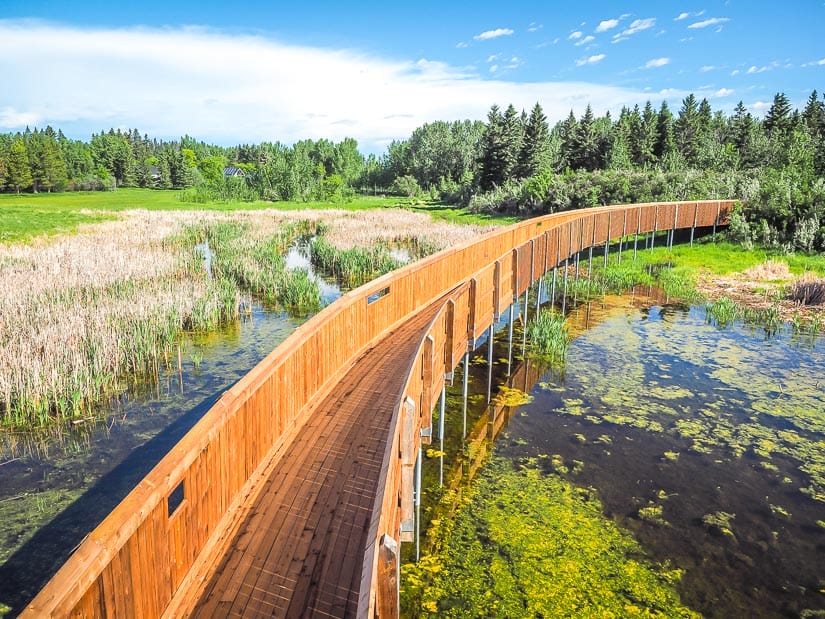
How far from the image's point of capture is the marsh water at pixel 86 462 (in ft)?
20.3

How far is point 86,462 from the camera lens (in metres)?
Answer: 8.15

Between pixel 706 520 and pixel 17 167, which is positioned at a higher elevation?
pixel 17 167

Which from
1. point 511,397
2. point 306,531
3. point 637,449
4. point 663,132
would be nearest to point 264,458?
point 306,531

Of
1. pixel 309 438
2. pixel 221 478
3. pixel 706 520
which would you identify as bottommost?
pixel 706 520

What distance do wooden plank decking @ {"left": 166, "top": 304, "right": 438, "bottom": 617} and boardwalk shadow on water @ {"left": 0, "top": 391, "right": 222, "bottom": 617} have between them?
280 cm

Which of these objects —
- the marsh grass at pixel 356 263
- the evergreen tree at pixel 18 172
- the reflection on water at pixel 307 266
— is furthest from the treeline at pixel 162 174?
the marsh grass at pixel 356 263

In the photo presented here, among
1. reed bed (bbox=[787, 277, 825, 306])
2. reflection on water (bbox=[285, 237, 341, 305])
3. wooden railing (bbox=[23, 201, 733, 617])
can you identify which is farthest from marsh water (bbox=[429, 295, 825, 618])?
reflection on water (bbox=[285, 237, 341, 305])

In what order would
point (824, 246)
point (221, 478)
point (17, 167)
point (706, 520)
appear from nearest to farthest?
point (221, 478)
point (706, 520)
point (824, 246)
point (17, 167)

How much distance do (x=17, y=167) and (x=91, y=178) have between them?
677 inches

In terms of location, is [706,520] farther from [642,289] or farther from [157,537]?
[642,289]

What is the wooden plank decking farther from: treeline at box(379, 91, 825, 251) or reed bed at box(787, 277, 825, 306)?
treeline at box(379, 91, 825, 251)

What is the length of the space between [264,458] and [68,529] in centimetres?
314

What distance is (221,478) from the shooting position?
4.29 m

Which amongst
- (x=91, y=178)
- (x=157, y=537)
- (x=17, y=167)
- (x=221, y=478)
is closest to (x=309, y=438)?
(x=221, y=478)
